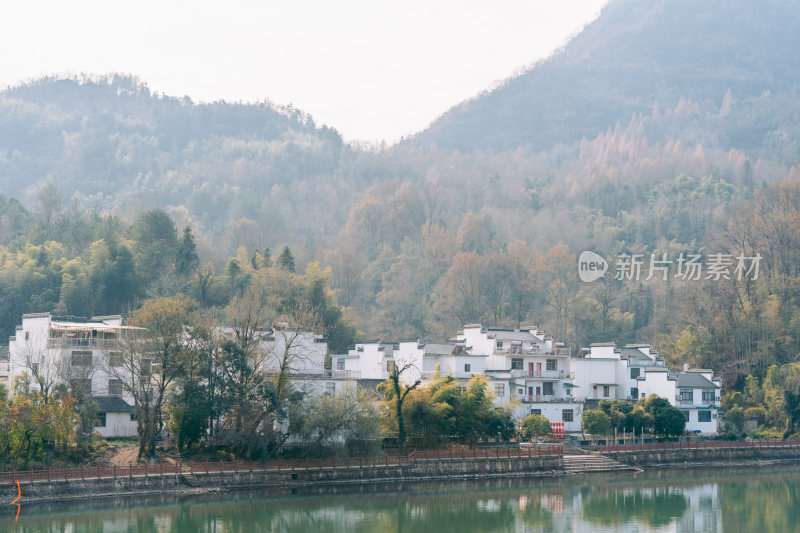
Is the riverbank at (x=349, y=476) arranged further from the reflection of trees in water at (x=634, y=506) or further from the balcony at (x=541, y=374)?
the balcony at (x=541, y=374)

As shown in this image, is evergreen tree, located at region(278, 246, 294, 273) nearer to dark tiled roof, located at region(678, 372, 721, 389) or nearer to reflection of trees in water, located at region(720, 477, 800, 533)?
dark tiled roof, located at region(678, 372, 721, 389)

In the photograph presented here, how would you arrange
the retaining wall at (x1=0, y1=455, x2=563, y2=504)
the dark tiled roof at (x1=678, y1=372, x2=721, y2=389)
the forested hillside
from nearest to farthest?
the retaining wall at (x1=0, y1=455, x2=563, y2=504)
the dark tiled roof at (x1=678, y1=372, x2=721, y2=389)
the forested hillside

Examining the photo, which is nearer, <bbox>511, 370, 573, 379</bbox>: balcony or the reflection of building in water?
the reflection of building in water

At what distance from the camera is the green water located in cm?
2919

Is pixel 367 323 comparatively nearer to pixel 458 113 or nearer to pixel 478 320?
pixel 478 320

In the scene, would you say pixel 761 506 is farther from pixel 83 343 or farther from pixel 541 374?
pixel 83 343

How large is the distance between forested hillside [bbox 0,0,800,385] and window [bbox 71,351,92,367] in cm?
1701

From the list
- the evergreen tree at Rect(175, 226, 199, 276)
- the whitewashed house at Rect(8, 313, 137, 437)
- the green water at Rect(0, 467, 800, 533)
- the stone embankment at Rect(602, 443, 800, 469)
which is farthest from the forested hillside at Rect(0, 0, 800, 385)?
the green water at Rect(0, 467, 800, 533)

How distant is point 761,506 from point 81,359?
2769 centimetres

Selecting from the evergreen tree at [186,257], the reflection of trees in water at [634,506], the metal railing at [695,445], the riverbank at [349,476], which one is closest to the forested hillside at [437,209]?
the evergreen tree at [186,257]

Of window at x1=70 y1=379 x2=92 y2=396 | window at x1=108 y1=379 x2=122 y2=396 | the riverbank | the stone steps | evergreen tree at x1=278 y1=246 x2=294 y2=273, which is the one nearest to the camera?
the riverbank

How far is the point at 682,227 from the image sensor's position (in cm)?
9481

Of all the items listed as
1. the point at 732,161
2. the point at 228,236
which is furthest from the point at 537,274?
the point at 732,161

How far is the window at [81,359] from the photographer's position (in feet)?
131
